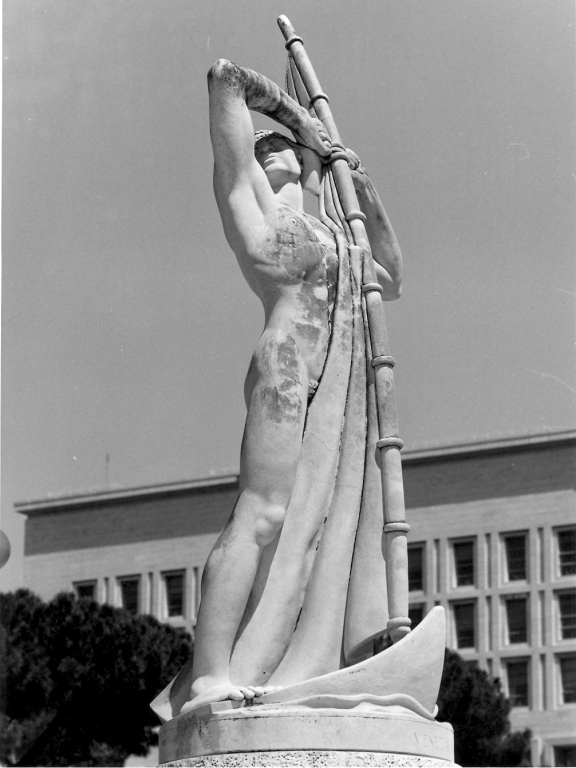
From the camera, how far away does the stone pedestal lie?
316 inches

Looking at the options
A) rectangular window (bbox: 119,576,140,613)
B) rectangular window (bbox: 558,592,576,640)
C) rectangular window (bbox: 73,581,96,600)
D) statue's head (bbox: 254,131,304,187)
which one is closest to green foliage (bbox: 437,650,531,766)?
rectangular window (bbox: 558,592,576,640)

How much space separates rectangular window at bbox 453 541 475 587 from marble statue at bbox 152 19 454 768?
3925cm

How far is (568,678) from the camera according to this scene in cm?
4706

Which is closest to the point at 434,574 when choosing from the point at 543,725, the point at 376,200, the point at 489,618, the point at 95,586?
the point at 489,618

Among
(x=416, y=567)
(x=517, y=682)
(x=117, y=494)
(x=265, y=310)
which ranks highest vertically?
(x=117, y=494)

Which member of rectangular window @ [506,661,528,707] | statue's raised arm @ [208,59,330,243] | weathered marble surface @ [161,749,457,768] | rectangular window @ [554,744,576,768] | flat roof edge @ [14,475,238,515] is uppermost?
flat roof edge @ [14,475,238,515]

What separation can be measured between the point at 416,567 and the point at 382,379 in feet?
130

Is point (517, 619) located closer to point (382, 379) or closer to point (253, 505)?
point (382, 379)

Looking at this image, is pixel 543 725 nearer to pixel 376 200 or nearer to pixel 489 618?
pixel 489 618

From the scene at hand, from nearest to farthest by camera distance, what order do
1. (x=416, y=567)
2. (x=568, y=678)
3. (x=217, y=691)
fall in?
(x=217, y=691), (x=568, y=678), (x=416, y=567)

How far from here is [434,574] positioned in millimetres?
47812

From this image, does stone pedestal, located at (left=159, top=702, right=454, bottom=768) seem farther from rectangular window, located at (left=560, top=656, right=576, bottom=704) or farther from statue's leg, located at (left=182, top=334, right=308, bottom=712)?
rectangular window, located at (left=560, top=656, right=576, bottom=704)

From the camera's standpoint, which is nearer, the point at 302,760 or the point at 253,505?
the point at 302,760

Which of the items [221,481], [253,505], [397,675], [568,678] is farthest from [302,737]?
[568,678]
